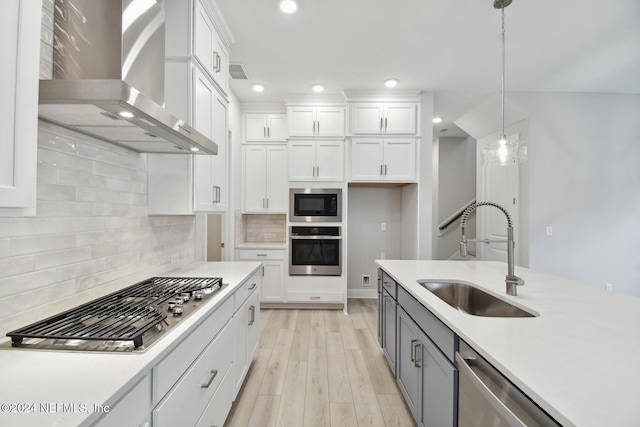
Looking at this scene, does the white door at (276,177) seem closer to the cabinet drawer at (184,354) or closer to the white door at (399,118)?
the white door at (399,118)

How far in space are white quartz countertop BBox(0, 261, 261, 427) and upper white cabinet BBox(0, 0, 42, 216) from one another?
1.41 ft

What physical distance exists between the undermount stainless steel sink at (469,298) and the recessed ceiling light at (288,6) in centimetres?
215

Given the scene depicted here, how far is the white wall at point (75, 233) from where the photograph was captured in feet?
3.43

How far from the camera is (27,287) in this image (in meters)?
1.08

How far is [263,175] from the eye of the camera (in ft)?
12.9

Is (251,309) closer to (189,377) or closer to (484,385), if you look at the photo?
(189,377)

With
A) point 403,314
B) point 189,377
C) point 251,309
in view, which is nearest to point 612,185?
point 403,314

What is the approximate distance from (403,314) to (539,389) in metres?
1.15

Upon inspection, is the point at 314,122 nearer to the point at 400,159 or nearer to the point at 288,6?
the point at 400,159

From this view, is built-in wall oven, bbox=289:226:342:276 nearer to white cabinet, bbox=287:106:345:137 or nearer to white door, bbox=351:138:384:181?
white door, bbox=351:138:384:181

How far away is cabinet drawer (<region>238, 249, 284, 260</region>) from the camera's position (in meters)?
3.66

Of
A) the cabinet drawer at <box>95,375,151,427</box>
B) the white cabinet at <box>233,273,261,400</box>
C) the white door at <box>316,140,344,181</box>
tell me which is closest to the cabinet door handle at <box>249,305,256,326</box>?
the white cabinet at <box>233,273,261,400</box>

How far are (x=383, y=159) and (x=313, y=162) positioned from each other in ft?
2.96

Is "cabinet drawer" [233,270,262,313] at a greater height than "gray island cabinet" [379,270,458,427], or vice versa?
"cabinet drawer" [233,270,262,313]
